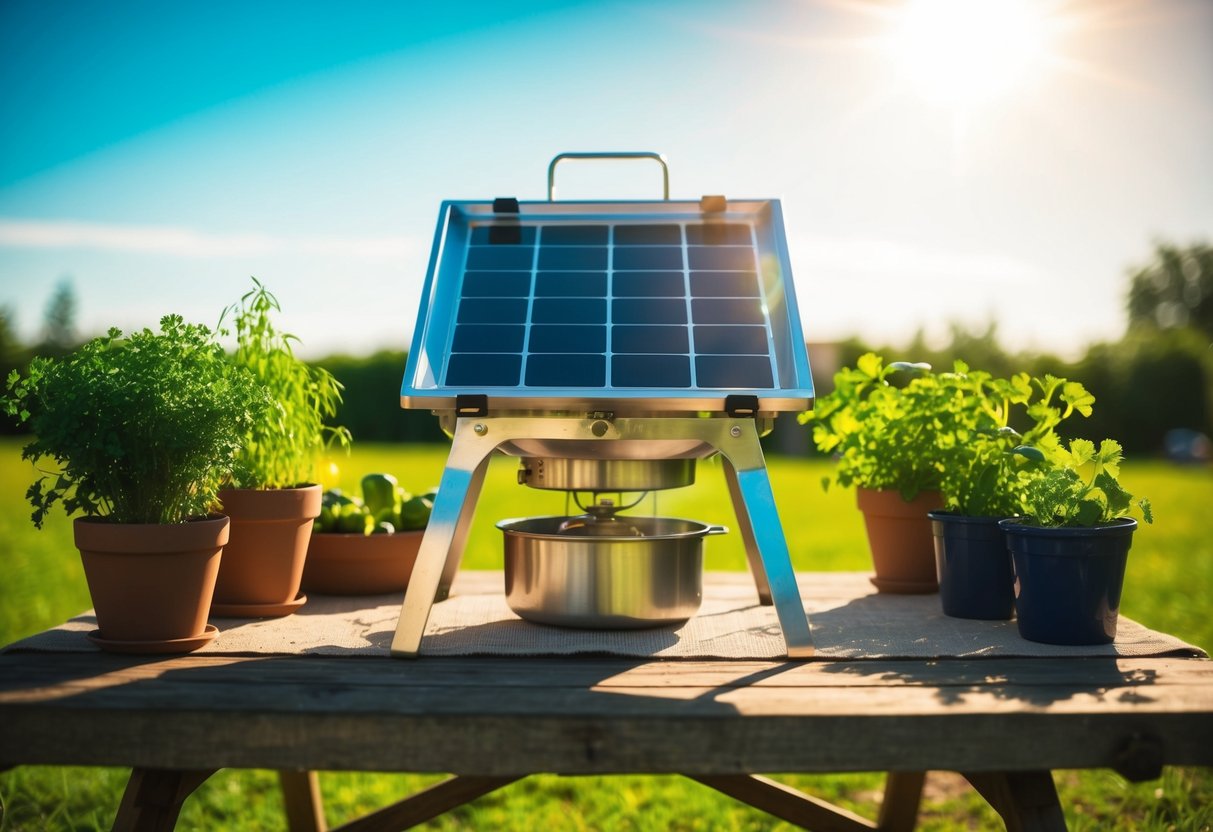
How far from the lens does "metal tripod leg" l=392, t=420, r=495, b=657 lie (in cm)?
205

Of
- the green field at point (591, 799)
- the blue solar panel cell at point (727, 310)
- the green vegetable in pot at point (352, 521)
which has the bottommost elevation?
the green field at point (591, 799)

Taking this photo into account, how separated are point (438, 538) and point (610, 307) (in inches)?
28.2

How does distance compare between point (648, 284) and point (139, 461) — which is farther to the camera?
point (648, 284)

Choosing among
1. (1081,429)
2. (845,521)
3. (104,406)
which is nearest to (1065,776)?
(104,406)

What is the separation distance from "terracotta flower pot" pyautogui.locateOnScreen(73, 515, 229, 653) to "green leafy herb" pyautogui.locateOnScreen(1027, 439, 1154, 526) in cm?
182

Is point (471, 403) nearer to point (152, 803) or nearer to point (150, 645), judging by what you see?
point (150, 645)

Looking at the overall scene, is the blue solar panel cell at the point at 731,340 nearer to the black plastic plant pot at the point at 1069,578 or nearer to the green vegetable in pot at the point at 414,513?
the black plastic plant pot at the point at 1069,578

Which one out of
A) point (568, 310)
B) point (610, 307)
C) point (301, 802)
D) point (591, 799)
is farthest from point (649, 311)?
point (591, 799)

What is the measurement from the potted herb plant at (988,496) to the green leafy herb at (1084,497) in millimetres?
60

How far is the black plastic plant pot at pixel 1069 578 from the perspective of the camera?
210 cm

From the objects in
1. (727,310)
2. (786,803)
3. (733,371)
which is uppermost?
(727,310)

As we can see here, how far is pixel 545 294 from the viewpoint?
244 centimetres

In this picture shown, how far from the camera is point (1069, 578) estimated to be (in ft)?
7.07

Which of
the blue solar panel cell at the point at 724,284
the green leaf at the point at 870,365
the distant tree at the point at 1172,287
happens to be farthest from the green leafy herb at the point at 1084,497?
the distant tree at the point at 1172,287
